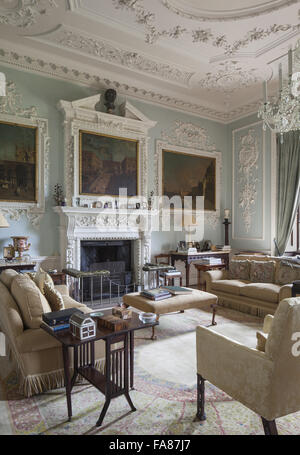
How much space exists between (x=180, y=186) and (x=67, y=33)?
3673 millimetres

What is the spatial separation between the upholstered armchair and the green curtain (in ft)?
16.6

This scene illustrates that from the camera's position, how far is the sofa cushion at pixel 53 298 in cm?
278

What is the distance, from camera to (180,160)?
6957 millimetres

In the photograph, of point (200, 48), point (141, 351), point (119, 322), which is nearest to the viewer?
point (119, 322)

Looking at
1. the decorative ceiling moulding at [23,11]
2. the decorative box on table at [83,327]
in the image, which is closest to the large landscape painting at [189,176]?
the decorative ceiling moulding at [23,11]

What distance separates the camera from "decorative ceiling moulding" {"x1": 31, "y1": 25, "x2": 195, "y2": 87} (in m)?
4.68

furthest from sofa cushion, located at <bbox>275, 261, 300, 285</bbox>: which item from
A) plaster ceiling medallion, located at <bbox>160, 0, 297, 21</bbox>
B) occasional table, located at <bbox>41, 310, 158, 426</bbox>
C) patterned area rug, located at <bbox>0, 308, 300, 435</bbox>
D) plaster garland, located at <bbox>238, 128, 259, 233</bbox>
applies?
plaster ceiling medallion, located at <bbox>160, 0, 297, 21</bbox>

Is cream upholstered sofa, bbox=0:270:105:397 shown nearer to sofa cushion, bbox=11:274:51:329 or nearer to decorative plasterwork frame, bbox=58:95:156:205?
sofa cushion, bbox=11:274:51:329

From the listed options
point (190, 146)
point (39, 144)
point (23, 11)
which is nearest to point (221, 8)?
point (23, 11)

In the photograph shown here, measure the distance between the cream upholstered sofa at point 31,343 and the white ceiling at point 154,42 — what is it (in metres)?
3.80
